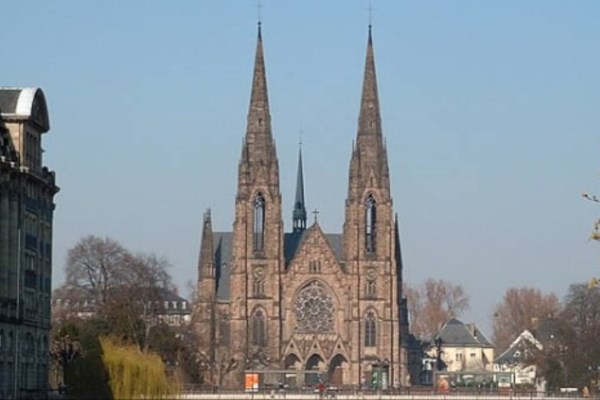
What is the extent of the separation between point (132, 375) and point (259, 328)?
76148 mm

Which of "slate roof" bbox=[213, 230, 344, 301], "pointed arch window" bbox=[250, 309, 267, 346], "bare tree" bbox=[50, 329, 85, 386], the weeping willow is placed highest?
"slate roof" bbox=[213, 230, 344, 301]

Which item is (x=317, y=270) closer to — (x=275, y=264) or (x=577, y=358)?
(x=275, y=264)

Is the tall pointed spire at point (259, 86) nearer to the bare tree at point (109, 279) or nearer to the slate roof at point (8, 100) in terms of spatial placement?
the bare tree at point (109, 279)

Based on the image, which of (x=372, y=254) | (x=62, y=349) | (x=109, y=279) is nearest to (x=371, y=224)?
(x=372, y=254)

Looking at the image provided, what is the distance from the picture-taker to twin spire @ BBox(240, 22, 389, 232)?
6747 inches

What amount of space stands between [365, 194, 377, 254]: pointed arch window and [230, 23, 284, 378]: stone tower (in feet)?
26.6

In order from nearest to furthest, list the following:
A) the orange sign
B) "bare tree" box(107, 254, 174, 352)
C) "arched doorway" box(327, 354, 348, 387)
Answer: "bare tree" box(107, 254, 174, 352)
the orange sign
"arched doorway" box(327, 354, 348, 387)

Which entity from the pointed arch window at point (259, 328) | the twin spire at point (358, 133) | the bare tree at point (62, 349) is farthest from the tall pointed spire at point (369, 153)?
the bare tree at point (62, 349)

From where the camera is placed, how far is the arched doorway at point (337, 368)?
6791 inches

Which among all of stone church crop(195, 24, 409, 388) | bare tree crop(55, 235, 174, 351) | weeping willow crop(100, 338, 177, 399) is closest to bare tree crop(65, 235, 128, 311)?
bare tree crop(55, 235, 174, 351)

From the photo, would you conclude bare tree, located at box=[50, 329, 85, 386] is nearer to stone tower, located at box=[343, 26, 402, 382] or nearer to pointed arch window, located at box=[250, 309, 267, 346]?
pointed arch window, located at box=[250, 309, 267, 346]

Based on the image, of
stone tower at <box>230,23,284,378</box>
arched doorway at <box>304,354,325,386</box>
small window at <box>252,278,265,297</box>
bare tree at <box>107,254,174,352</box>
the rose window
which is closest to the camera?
bare tree at <box>107,254,174,352</box>

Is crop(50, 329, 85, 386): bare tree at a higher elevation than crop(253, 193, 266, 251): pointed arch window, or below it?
below

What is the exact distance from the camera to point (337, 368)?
174 metres
